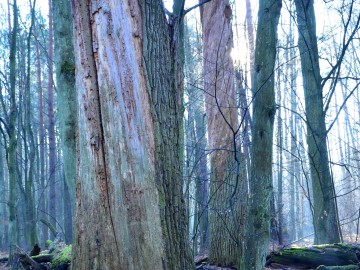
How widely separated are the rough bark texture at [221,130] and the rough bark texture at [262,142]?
1.83 m

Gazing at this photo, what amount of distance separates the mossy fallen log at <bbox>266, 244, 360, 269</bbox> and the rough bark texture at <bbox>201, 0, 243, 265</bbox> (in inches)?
31.6

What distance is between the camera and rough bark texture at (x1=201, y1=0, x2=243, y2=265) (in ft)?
19.1

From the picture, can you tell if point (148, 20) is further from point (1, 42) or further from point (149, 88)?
point (1, 42)

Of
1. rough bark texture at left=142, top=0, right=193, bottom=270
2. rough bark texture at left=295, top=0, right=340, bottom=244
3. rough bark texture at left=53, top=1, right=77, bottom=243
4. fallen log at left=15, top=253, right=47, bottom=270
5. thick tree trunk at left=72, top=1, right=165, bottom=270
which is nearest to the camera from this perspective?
thick tree trunk at left=72, top=1, right=165, bottom=270

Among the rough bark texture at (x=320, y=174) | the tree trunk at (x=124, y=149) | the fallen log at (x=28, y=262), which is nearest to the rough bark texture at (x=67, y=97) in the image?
the fallen log at (x=28, y=262)

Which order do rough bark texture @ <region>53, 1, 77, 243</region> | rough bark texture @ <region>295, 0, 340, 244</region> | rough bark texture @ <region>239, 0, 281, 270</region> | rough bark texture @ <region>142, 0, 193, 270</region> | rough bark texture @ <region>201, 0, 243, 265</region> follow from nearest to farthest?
rough bark texture @ <region>142, 0, 193, 270</region> < rough bark texture @ <region>239, 0, 281, 270</region> < rough bark texture @ <region>53, 1, 77, 243</region> < rough bark texture @ <region>295, 0, 340, 244</region> < rough bark texture @ <region>201, 0, 243, 265</region>

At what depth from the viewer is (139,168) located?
2549mm

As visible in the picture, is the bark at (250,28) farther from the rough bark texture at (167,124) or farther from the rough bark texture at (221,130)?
the rough bark texture at (167,124)

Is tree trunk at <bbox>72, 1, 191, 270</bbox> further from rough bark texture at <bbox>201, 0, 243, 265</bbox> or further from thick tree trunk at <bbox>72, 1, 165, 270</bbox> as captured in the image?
rough bark texture at <bbox>201, 0, 243, 265</bbox>

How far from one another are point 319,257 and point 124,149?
10.3 ft

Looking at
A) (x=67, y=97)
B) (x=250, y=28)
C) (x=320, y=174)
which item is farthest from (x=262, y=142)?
(x=250, y=28)

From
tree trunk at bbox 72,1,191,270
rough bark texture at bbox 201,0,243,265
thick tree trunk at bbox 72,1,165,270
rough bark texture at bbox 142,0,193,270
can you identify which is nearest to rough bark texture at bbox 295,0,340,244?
rough bark texture at bbox 201,0,243,265

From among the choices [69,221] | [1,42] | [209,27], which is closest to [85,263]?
[209,27]

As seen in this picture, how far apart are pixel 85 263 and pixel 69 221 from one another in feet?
44.6
